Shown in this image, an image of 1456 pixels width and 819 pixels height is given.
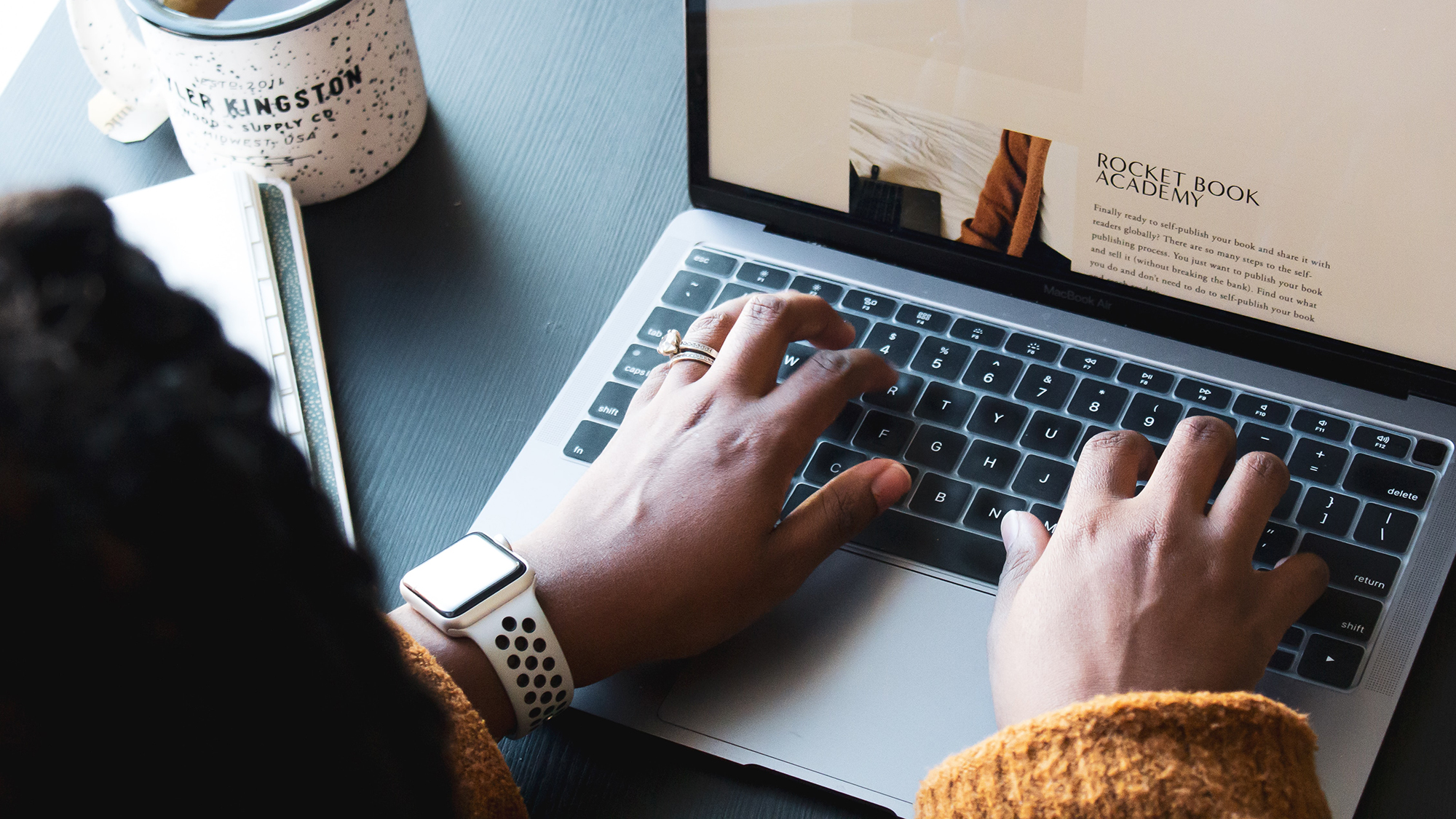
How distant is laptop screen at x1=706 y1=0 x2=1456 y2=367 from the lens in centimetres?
54

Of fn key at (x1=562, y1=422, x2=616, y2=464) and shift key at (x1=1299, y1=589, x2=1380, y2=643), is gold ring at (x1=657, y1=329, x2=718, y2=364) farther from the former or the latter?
shift key at (x1=1299, y1=589, x2=1380, y2=643)

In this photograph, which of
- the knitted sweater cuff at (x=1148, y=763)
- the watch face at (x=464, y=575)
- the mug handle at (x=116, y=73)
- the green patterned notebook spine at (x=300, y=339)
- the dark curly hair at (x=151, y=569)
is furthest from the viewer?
the mug handle at (x=116, y=73)

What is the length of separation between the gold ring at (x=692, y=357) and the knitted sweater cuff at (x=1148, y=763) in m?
0.28

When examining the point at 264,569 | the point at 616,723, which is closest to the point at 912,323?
the point at 616,723

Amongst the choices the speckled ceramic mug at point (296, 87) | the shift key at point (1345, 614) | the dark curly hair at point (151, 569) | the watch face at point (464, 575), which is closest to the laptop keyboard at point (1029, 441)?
the shift key at point (1345, 614)

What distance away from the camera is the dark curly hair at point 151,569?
23cm

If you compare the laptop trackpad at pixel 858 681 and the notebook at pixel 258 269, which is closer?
the laptop trackpad at pixel 858 681

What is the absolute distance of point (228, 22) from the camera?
663 mm

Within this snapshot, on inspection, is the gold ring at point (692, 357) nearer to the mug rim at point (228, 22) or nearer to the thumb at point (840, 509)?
the thumb at point (840, 509)

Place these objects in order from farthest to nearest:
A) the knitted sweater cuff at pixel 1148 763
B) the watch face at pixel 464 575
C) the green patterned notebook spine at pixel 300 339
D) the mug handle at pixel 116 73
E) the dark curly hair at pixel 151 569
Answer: the mug handle at pixel 116 73 < the green patterned notebook spine at pixel 300 339 < the watch face at pixel 464 575 < the knitted sweater cuff at pixel 1148 763 < the dark curly hair at pixel 151 569

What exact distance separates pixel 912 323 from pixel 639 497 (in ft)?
0.69

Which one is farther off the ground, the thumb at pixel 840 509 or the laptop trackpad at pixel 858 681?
the thumb at pixel 840 509

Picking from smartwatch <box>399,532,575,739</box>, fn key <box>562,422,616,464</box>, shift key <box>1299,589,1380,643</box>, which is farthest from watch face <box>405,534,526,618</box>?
shift key <box>1299,589,1380,643</box>

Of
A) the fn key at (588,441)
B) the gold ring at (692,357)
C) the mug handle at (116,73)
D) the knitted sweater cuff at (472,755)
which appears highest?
the mug handle at (116,73)
